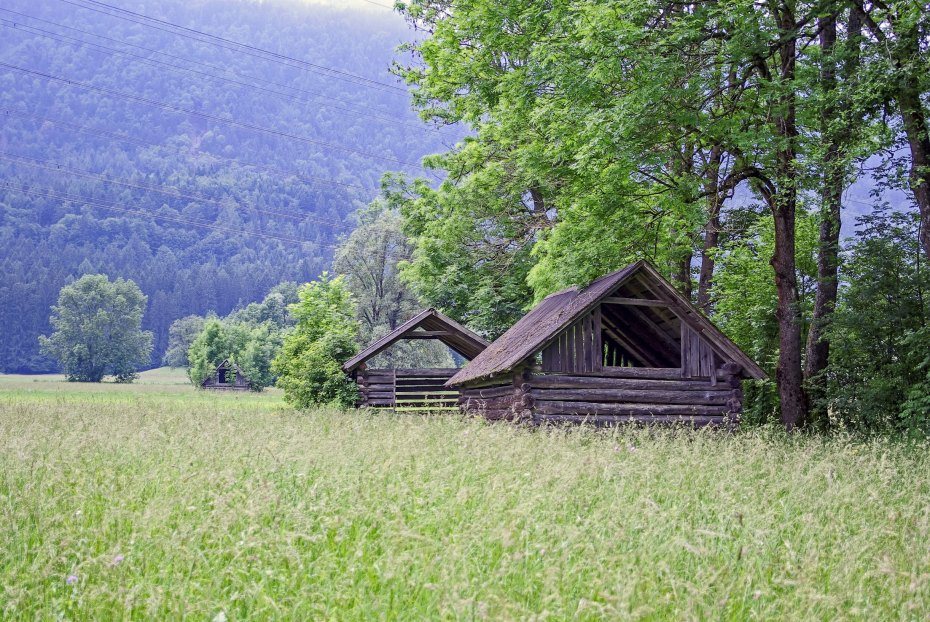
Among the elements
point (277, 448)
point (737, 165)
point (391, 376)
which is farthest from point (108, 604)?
point (391, 376)

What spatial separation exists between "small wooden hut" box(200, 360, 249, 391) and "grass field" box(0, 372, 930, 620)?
63693 mm

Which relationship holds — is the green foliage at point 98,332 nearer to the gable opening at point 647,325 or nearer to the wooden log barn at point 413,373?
the wooden log barn at point 413,373

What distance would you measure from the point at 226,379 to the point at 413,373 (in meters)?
46.3

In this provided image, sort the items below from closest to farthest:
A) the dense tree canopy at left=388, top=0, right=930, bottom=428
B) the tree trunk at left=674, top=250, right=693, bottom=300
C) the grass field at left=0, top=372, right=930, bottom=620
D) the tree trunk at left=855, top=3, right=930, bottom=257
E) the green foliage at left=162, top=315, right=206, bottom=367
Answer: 1. the grass field at left=0, top=372, right=930, bottom=620
2. the tree trunk at left=855, top=3, right=930, bottom=257
3. the dense tree canopy at left=388, top=0, right=930, bottom=428
4. the tree trunk at left=674, top=250, right=693, bottom=300
5. the green foliage at left=162, top=315, right=206, bottom=367

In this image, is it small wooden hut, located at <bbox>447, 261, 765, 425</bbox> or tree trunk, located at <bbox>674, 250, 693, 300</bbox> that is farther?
tree trunk, located at <bbox>674, 250, 693, 300</bbox>

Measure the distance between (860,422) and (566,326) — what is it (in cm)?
605

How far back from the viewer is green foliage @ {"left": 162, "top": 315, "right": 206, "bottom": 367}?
13588cm

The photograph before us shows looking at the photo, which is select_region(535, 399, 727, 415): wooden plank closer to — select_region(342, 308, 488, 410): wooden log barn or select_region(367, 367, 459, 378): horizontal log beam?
select_region(342, 308, 488, 410): wooden log barn

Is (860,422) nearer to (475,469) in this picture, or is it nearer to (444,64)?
(475,469)

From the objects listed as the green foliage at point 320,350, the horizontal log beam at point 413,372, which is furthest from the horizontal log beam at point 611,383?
the horizontal log beam at point 413,372

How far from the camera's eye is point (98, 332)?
103875mm

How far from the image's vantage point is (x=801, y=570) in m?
4.83

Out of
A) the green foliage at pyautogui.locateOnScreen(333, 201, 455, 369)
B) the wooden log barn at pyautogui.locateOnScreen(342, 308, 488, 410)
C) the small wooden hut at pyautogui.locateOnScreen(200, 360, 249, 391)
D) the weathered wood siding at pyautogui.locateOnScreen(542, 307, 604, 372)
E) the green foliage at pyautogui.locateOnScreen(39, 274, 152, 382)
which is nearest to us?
the weathered wood siding at pyautogui.locateOnScreen(542, 307, 604, 372)

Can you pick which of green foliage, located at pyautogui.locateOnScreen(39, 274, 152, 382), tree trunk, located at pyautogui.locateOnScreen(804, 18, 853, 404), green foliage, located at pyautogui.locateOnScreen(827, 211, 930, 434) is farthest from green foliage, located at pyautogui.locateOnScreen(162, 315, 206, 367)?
green foliage, located at pyautogui.locateOnScreen(827, 211, 930, 434)
